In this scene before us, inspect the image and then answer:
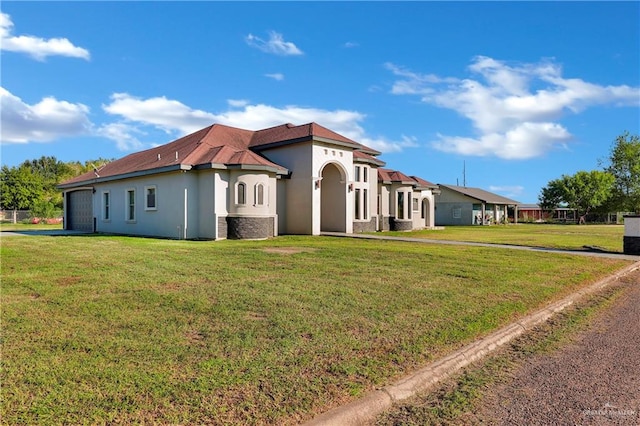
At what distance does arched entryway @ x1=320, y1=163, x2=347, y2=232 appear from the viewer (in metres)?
25.1

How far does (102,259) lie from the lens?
440 inches

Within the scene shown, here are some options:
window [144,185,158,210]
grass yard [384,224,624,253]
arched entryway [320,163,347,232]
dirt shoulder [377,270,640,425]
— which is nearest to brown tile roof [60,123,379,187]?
window [144,185,158,210]

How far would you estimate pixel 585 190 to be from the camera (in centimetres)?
6053

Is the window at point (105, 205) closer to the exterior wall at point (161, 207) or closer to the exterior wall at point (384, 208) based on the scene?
the exterior wall at point (161, 207)

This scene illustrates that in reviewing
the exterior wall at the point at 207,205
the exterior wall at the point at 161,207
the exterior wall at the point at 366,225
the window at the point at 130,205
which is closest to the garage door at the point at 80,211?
the exterior wall at the point at 161,207

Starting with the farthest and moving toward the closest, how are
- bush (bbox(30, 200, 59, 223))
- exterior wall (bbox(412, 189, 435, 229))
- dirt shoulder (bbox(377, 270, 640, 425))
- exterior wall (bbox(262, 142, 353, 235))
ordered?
bush (bbox(30, 200, 59, 223)) → exterior wall (bbox(412, 189, 435, 229)) → exterior wall (bbox(262, 142, 353, 235)) → dirt shoulder (bbox(377, 270, 640, 425))

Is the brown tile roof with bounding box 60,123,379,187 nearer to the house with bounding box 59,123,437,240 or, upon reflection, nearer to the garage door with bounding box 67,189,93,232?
the house with bounding box 59,123,437,240

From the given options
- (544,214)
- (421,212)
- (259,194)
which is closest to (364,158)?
(259,194)

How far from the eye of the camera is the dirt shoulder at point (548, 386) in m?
3.55

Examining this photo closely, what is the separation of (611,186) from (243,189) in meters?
60.3

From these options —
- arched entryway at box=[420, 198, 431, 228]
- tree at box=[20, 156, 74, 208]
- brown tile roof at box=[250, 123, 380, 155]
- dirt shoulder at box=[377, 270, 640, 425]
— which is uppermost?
tree at box=[20, 156, 74, 208]

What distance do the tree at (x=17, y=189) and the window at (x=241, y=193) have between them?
148ft

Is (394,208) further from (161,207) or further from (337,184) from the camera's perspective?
(161,207)

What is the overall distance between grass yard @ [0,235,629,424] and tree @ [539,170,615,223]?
58.7 m
